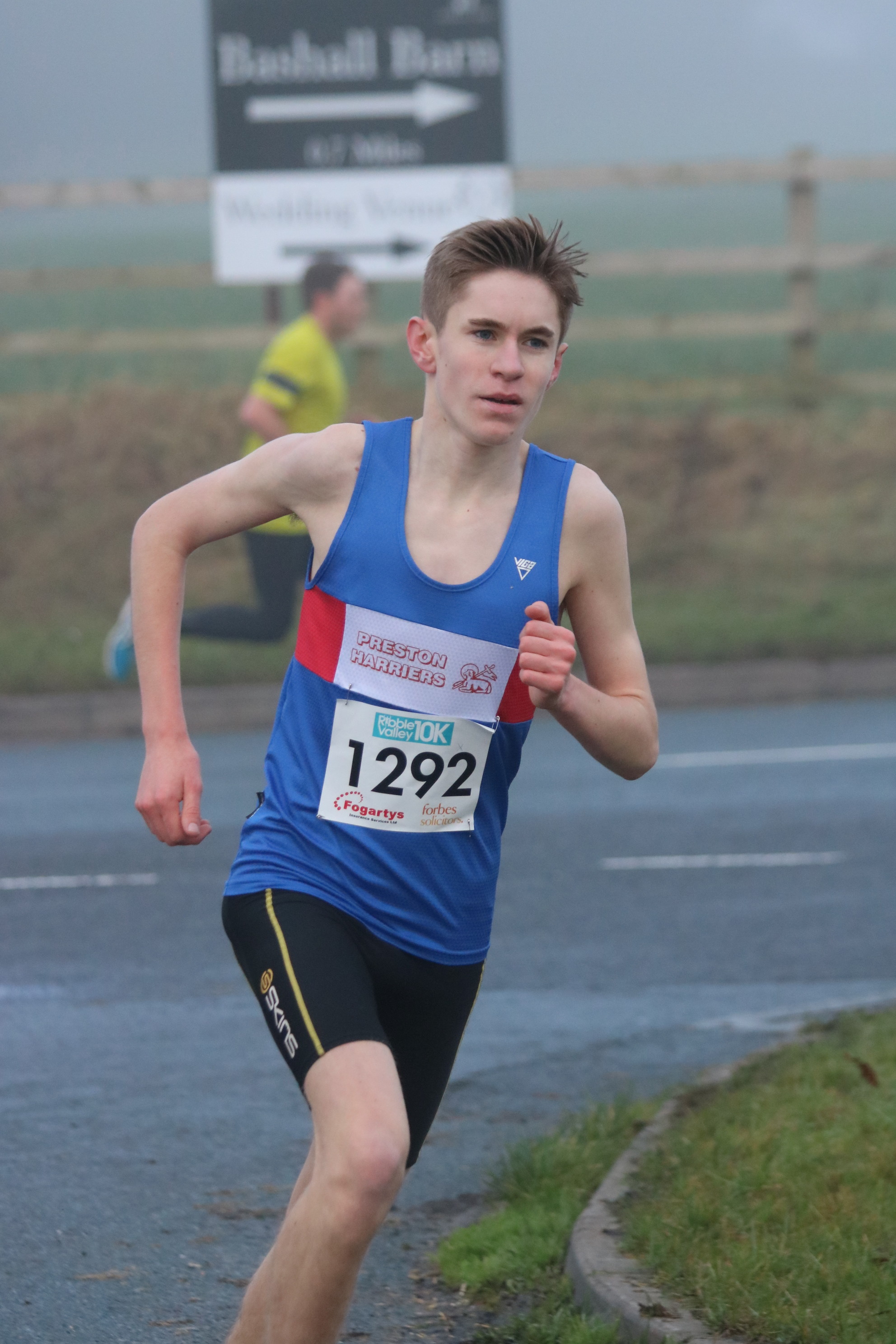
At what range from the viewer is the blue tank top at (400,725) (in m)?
3.10

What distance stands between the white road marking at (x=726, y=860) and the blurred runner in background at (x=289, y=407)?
2975 mm

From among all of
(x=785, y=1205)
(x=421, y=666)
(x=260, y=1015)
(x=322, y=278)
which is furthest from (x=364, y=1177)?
(x=322, y=278)

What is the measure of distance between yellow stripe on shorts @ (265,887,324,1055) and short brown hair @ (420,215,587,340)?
99 cm

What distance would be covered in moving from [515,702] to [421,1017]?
55 centimetres

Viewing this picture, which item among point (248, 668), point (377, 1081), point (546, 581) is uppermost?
point (546, 581)

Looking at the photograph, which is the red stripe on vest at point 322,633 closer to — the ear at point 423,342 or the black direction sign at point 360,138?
the ear at point 423,342

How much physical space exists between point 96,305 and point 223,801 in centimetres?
1974

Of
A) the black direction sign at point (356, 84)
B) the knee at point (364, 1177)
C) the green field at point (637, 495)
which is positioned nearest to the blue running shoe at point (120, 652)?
the green field at point (637, 495)

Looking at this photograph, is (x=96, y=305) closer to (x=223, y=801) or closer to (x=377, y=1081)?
(x=223, y=801)

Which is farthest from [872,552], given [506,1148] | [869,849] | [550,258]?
[550,258]

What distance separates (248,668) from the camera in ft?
45.3

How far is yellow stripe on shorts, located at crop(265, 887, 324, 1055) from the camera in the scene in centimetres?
289

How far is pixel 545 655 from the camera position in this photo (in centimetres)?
288

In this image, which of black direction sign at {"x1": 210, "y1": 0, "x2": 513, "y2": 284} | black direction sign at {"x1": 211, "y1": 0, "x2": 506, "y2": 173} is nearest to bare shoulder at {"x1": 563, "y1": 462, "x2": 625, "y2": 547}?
black direction sign at {"x1": 210, "y1": 0, "x2": 513, "y2": 284}
